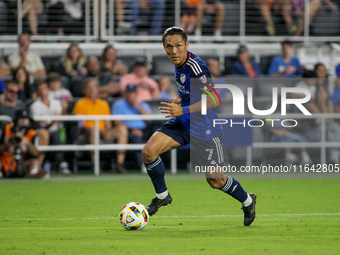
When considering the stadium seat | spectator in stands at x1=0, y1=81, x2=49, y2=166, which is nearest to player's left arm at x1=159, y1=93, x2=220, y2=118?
spectator in stands at x1=0, y1=81, x2=49, y2=166

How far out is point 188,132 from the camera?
772cm

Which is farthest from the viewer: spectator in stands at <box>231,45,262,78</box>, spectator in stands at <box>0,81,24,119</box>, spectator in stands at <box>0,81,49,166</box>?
spectator in stands at <box>231,45,262,78</box>

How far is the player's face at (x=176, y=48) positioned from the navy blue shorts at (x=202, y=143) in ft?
2.24

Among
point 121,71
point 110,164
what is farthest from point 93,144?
point 121,71

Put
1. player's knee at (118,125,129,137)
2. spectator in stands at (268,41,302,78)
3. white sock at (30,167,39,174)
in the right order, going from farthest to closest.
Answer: spectator in stands at (268,41,302,78) → player's knee at (118,125,129,137) → white sock at (30,167,39,174)

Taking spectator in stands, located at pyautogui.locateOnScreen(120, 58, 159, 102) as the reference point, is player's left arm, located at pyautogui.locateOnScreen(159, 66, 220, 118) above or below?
above

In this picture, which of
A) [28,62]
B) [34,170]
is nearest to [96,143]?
[34,170]

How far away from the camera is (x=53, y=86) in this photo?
14.6 meters

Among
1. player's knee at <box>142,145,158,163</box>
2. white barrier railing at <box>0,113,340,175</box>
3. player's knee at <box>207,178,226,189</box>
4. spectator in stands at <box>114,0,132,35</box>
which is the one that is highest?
spectator in stands at <box>114,0,132,35</box>

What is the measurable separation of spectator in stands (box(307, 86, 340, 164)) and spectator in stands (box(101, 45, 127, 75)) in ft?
14.0

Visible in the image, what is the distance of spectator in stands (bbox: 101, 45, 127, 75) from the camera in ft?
51.6

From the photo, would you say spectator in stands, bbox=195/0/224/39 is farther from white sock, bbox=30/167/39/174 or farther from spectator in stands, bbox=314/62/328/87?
white sock, bbox=30/167/39/174

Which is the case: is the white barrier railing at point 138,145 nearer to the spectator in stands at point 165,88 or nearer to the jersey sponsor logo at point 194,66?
the spectator in stands at point 165,88

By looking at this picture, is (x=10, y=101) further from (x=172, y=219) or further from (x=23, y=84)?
(x=172, y=219)
